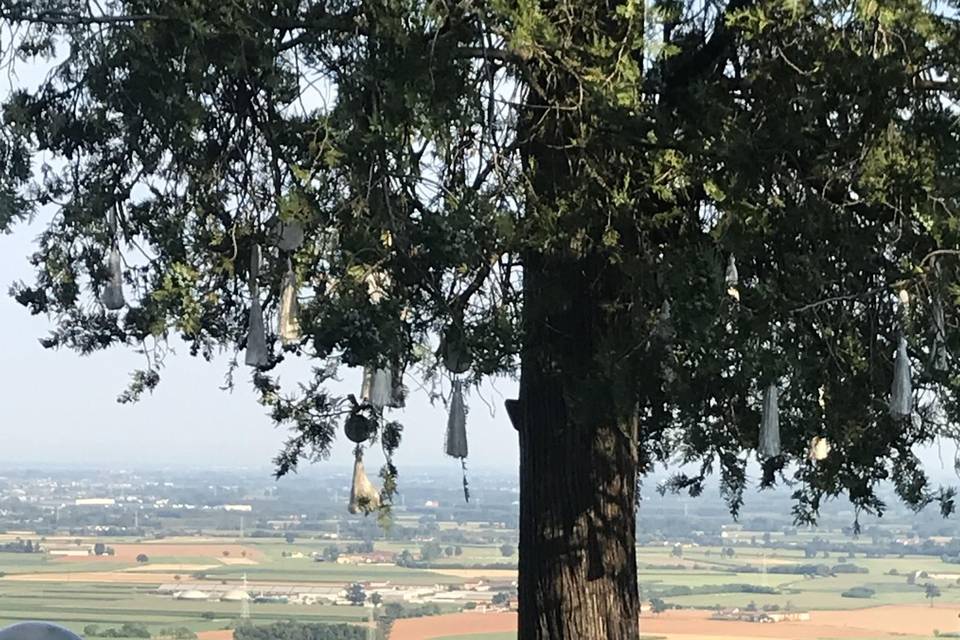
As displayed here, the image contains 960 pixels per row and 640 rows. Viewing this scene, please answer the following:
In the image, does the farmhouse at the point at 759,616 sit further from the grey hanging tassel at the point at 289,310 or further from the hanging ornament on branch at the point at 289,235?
the hanging ornament on branch at the point at 289,235

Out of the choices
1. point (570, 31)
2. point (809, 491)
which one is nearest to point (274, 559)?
point (809, 491)

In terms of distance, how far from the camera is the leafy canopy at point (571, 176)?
3.79 m

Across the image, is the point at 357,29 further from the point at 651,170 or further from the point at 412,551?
the point at 412,551

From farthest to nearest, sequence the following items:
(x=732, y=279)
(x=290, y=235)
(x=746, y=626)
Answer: (x=746, y=626) < (x=290, y=235) < (x=732, y=279)

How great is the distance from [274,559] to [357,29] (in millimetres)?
9047

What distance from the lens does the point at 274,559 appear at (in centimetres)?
1267

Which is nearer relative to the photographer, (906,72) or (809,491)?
(906,72)

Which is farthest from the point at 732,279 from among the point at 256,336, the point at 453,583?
the point at 453,583

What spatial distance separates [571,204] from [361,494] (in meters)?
1.53

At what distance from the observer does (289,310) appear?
448 centimetres

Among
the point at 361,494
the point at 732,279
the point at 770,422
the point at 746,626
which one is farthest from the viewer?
the point at 746,626

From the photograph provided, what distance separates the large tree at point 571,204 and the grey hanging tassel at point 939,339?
0.02m

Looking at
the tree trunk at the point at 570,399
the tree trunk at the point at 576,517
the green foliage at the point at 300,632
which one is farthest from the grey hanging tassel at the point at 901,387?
the green foliage at the point at 300,632

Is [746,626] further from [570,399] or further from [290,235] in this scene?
[290,235]
